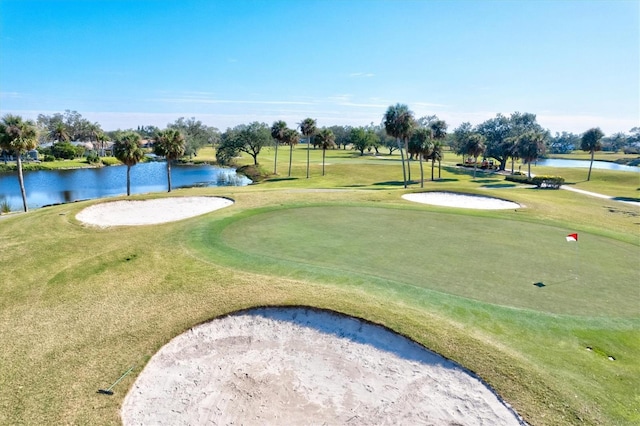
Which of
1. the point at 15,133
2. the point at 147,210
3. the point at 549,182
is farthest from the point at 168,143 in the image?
the point at 549,182

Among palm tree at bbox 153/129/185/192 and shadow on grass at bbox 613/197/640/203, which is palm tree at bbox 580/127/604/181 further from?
palm tree at bbox 153/129/185/192

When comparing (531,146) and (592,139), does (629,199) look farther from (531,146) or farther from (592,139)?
(592,139)

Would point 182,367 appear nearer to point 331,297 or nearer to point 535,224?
point 331,297

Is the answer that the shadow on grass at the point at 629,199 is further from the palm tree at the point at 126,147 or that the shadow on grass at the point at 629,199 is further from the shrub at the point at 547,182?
the palm tree at the point at 126,147

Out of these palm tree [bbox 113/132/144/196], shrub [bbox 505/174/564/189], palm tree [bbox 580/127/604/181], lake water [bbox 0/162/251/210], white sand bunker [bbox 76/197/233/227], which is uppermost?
palm tree [bbox 580/127/604/181]

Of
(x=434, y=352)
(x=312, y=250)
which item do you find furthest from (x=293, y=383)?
(x=312, y=250)

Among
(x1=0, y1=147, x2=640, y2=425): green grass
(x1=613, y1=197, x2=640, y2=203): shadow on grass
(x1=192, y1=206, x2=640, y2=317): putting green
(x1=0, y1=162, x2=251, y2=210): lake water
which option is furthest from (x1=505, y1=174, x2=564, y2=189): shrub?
(x1=0, y1=162, x2=251, y2=210): lake water

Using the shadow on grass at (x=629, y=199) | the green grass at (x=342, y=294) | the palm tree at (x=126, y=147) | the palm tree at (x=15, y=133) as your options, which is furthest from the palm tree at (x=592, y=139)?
the palm tree at (x=15, y=133)
